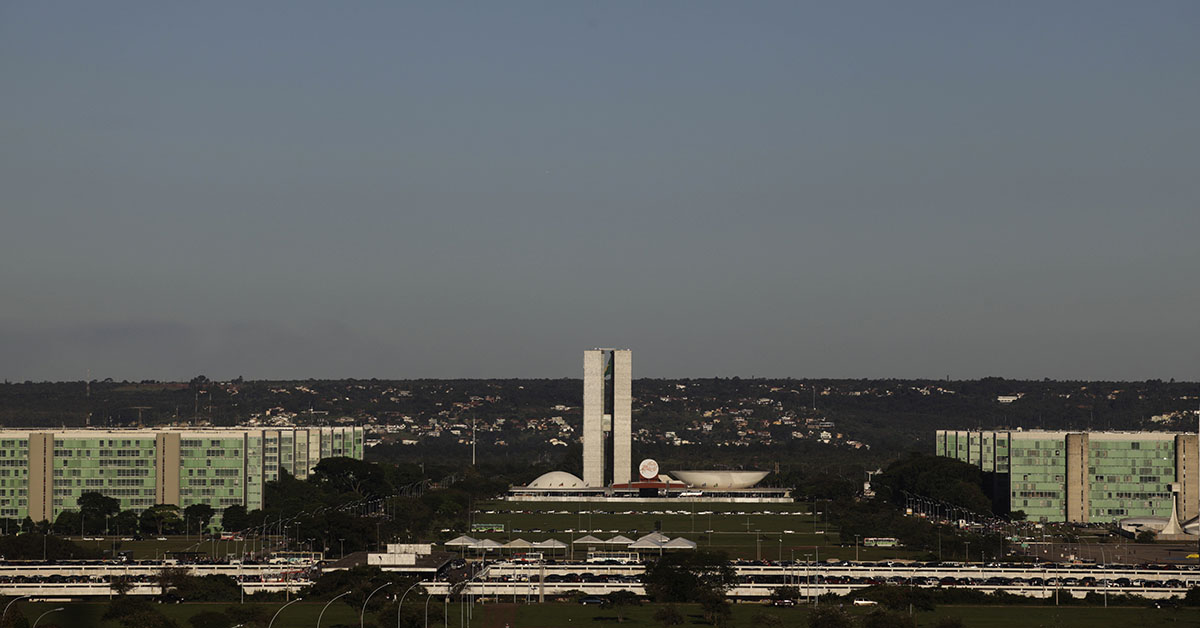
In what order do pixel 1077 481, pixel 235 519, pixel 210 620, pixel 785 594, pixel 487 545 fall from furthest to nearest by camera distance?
1. pixel 1077 481
2. pixel 235 519
3. pixel 487 545
4. pixel 785 594
5. pixel 210 620

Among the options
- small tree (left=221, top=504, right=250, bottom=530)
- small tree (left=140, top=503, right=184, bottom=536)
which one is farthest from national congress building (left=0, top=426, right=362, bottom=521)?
small tree (left=221, top=504, right=250, bottom=530)

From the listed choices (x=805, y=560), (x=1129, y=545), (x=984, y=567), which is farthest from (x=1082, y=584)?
(x=1129, y=545)

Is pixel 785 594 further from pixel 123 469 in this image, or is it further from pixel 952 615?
pixel 123 469

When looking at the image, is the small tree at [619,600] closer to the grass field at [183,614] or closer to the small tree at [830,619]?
the small tree at [830,619]

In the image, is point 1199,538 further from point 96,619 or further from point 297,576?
point 96,619

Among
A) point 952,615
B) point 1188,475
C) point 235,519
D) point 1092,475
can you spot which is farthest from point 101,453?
point 1188,475

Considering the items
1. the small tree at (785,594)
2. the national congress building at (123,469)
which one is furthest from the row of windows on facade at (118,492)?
the small tree at (785,594)

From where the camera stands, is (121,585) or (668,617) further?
(121,585)
